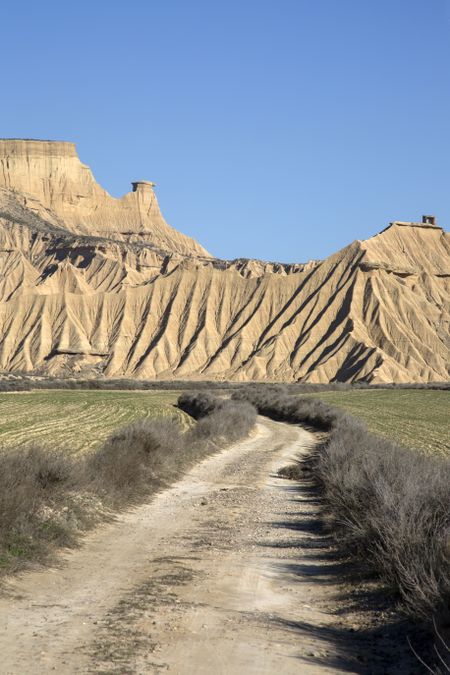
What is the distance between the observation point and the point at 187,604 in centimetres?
863

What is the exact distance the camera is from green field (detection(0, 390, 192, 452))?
Result: 30.5 metres

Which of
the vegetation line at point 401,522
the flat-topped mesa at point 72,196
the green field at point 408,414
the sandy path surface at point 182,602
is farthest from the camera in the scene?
the flat-topped mesa at point 72,196

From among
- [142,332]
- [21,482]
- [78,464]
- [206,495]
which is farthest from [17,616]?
[142,332]

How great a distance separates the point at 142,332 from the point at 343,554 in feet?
367

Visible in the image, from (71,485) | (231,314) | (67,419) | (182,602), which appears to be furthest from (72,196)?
(182,602)

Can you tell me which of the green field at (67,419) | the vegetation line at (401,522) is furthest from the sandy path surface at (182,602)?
the green field at (67,419)

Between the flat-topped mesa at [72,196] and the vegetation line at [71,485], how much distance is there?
163m

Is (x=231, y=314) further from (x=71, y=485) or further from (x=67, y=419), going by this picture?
(x=71, y=485)

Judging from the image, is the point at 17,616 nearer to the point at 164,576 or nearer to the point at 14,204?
the point at 164,576

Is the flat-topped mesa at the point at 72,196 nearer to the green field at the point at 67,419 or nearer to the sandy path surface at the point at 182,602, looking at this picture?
the green field at the point at 67,419

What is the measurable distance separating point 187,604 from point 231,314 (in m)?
115

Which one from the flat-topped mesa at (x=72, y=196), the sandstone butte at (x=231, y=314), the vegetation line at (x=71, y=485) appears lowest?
the vegetation line at (x=71, y=485)

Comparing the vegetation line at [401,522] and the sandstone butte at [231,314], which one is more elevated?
the sandstone butte at [231,314]

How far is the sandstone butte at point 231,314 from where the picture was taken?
109 m
